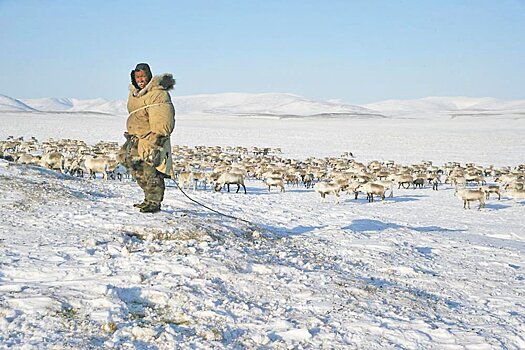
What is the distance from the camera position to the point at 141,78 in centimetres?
659

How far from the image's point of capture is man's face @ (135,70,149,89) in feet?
21.6

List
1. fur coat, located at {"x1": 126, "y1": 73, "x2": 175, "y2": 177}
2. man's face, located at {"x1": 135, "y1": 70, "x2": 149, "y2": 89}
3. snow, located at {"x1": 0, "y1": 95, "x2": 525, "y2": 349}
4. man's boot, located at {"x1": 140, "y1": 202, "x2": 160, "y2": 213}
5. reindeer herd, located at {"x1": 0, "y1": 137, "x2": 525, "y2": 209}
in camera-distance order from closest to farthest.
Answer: snow, located at {"x1": 0, "y1": 95, "x2": 525, "y2": 349}, fur coat, located at {"x1": 126, "y1": 73, "x2": 175, "y2": 177}, man's face, located at {"x1": 135, "y1": 70, "x2": 149, "y2": 89}, man's boot, located at {"x1": 140, "y1": 202, "x2": 160, "y2": 213}, reindeer herd, located at {"x1": 0, "y1": 137, "x2": 525, "y2": 209}

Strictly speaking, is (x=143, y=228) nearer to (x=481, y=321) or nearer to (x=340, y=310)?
(x=340, y=310)

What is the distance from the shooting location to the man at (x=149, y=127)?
6.43 meters

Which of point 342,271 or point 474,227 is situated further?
point 474,227

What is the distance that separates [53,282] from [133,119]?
279 cm

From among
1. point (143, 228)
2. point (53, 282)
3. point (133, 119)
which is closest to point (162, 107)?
point (133, 119)

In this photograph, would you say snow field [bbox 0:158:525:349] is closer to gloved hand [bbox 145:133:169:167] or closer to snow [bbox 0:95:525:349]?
snow [bbox 0:95:525:349]

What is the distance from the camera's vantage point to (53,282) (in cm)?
434

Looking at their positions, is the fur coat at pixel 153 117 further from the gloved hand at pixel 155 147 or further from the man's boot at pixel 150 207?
the man's boot at pixel 150 207

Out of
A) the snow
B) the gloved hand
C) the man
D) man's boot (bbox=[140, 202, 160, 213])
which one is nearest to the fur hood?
the man

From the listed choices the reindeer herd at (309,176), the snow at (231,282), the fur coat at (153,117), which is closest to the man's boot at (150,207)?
the snow at (231,282)

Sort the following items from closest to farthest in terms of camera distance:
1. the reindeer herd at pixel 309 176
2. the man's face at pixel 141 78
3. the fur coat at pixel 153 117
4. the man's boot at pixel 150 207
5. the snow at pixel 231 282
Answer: the snow at pixel 231 282 < the fur coat at pixel 153 117 < the man's face at pixel 141 78 < the man's boot at pixel 150 207 < the reindeer herd at pixel 309 176

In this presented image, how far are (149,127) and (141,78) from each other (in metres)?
0.60
